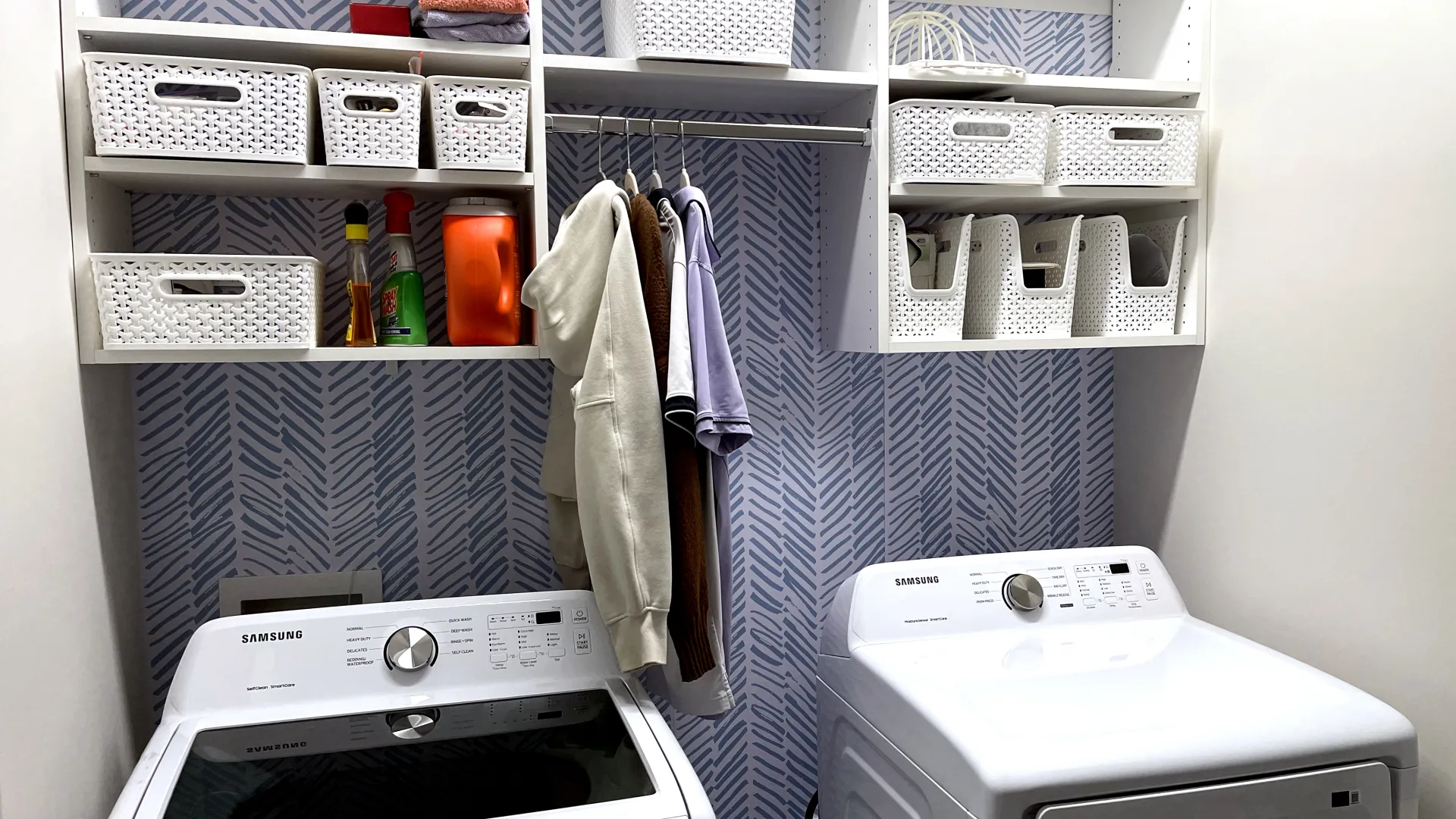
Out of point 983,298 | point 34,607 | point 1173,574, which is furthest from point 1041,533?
point 34,607

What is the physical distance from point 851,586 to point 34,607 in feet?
4.03

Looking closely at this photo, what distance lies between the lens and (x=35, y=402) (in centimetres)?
131

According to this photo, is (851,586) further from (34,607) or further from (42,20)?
(42,20)

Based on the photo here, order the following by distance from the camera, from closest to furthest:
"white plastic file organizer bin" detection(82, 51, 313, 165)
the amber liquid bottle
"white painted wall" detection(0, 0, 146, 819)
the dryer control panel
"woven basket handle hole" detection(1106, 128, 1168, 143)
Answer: "white painted wall" detection(0, 0, 146, 819), "white plastic file organizer bin" detection(82, 51, 313, 165), the amber liquid bottle, the dryer control panel, "woven basket handle hole" detection(1106, 128, 1168, 143)

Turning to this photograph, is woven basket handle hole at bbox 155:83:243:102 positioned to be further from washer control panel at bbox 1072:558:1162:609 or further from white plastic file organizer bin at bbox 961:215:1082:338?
washer control panel at bbox 1072:558:1162:609

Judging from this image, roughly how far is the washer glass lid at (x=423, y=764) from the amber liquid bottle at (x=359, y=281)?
2.00ft

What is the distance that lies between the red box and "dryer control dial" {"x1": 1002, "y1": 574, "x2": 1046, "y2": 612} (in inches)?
55.3

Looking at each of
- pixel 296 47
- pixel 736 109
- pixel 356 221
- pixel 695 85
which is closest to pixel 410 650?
pixel 356 221

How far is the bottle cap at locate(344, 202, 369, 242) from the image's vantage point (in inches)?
65.9

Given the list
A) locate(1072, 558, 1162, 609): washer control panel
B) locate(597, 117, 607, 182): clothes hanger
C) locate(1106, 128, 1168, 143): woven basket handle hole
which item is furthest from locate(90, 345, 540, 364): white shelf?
locate(1106, 128, 1168, 143): woven basket handle hole

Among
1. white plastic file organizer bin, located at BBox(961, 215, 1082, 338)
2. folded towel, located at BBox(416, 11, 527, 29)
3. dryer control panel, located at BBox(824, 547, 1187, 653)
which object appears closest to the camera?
folded towel, located at BBox(416, 11, 527, 29)

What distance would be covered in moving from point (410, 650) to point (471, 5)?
1010 mm

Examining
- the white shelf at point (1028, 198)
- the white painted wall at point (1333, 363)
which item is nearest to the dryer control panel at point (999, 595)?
the white painted wall at point (1333, 363)

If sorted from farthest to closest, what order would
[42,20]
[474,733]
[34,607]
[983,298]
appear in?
[983,298], [474,733], [42,20], [34,607]
